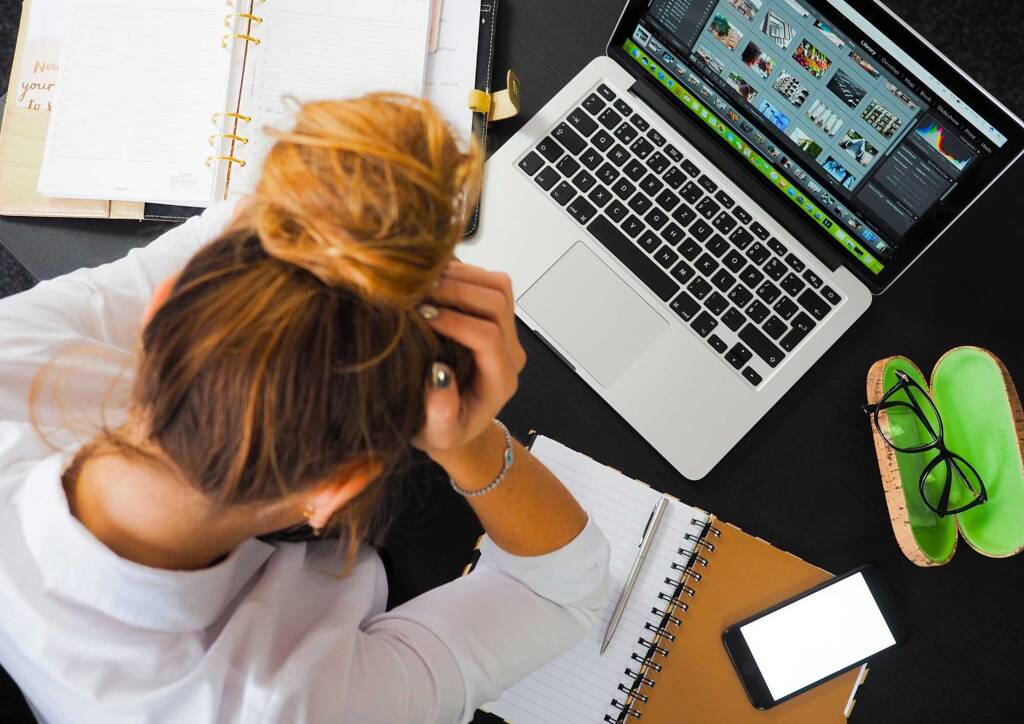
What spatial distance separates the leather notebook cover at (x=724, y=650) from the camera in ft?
2.38

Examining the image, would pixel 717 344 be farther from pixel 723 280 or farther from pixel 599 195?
pixel 599 195

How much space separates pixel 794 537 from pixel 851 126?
1.33 ft

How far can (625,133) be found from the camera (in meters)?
0.80

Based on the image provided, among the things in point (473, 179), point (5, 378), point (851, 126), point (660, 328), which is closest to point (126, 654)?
point (5, 378)

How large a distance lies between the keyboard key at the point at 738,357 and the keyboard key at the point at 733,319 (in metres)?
0.02

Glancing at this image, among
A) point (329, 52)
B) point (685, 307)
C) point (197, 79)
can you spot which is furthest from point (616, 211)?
point (197, 79)

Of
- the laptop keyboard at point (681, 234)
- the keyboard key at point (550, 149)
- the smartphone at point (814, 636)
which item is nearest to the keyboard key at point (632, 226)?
the laptop keyboard at point (681, 234)

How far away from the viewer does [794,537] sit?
769 millimetres

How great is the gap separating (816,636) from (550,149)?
568mm

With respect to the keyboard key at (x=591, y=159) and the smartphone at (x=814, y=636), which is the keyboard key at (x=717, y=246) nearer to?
the keyboard key at (x=591, y=159)

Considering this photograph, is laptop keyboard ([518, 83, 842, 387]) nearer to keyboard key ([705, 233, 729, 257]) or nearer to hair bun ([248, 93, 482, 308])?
keyboard key ([705, 233, 729, 257])

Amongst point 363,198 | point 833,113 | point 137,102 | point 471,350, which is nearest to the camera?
point 363,198

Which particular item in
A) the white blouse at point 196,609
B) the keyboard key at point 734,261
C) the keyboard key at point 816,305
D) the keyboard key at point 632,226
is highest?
the keyboard key at point 816,305

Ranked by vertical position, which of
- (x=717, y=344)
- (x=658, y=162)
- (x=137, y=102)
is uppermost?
(x=658, y=162)
